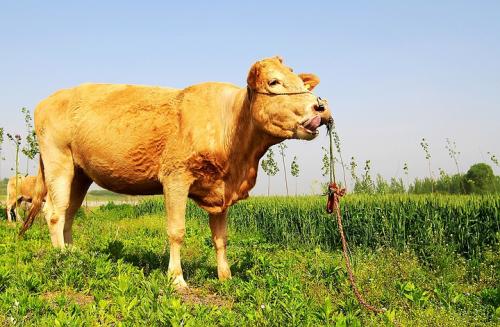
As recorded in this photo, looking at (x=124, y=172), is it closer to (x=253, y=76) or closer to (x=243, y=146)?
(x=243, y=146)

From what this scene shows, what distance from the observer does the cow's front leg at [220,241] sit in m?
6.72

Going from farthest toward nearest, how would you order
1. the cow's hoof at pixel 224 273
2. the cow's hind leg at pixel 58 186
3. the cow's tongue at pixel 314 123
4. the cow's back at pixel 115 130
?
the cow's hind leg at pixel 58 186, the cow's hoof at pixel 224 273, the cow's back at pixel 115 130, the cow's tongue at pixel 314 123

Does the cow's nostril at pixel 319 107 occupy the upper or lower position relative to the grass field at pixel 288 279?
upper

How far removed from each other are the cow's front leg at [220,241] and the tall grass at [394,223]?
415cm

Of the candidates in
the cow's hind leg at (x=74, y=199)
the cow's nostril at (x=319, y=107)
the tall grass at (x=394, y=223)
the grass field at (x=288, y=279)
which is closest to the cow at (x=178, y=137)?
the cow's nostril at (x=319, y=107)

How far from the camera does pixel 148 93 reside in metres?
6.91

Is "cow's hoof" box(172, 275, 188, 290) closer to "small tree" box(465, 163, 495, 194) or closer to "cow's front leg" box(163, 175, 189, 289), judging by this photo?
"cow's front leg" box(163, 175, 189, 289)

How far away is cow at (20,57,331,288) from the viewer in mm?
5582

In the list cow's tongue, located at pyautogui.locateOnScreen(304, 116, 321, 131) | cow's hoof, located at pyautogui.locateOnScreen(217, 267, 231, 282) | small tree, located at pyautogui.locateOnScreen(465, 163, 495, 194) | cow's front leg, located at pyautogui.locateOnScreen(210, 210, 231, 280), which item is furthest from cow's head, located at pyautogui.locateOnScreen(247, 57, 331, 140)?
small tree, located at pyautogui.locateOnScreen(465, 163, 495, 194)

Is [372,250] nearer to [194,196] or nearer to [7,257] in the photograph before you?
[194,196]

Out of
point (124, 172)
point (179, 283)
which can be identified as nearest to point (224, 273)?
point (179, 283)

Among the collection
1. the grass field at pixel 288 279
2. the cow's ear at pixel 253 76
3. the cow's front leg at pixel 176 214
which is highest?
the cow's ear at pixel 253 76

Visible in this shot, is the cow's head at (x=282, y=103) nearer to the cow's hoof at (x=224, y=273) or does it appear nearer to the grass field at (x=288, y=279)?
the grass field at (x=288, y=279)

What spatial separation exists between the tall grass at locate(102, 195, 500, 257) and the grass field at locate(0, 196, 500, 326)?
33mm
